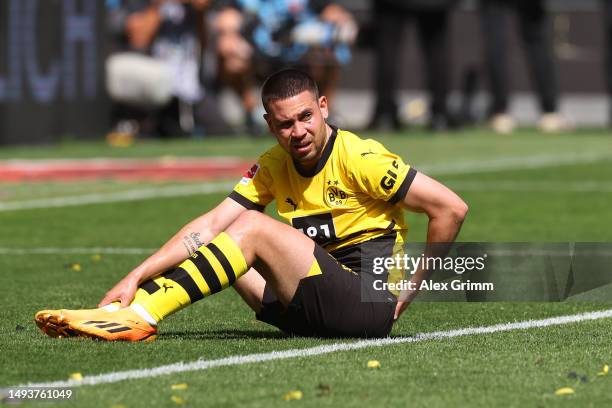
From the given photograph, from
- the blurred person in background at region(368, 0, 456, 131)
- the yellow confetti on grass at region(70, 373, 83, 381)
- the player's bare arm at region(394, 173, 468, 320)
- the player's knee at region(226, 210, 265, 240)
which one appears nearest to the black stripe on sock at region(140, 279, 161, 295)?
the player's knee at region(226, 210, 265, 240)

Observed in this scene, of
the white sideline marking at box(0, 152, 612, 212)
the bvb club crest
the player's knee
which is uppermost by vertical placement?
A: the bvb club crest

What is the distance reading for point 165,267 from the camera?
266 inches

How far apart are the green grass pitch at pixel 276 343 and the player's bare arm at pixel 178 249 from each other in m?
0.22

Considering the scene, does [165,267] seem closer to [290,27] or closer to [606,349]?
[606,349]

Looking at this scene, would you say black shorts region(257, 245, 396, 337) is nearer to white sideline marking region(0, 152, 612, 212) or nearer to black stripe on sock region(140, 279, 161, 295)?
black stripe on sock region(140, 279, 161, 295)

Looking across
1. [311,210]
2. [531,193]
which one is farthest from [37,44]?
[311,210]

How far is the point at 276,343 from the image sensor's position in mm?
6867

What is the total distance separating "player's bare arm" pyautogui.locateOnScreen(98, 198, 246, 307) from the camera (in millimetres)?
6660

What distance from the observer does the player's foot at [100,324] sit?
664 centimetres

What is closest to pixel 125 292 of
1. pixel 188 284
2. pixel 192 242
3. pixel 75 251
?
pixel 188 284

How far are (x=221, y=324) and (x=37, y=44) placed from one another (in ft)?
43.8

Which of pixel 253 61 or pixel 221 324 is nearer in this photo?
pixel 221 324

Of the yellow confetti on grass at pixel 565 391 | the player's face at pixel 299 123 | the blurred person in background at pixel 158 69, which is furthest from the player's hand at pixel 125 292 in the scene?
the blurred person in background at pixel 158 69

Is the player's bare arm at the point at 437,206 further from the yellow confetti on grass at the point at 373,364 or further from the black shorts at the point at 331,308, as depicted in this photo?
the yellow confetti on grass at the point at 373,364
